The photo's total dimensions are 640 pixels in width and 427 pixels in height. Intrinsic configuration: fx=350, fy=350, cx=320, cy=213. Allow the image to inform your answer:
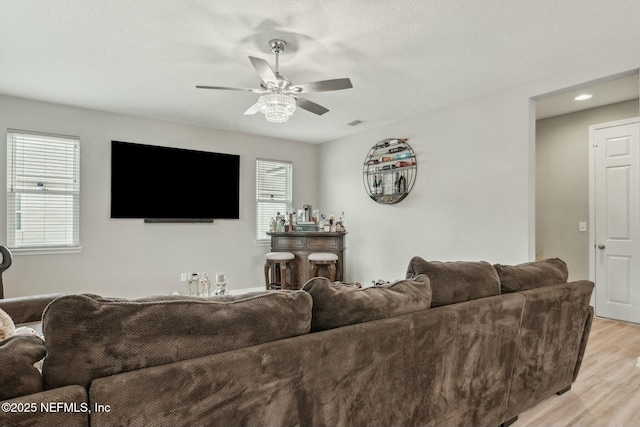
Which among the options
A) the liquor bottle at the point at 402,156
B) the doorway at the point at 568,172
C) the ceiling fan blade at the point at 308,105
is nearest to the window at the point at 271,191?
the liquor bottle at the point at 402,156

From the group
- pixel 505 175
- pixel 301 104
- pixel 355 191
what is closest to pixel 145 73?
pixel 301 104

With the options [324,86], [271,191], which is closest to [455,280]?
[324,86]

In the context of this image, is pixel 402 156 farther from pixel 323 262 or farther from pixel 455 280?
pixel 455 280

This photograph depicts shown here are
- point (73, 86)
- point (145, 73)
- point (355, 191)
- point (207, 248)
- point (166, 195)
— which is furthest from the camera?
point (355, 191)

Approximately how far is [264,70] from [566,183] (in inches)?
175

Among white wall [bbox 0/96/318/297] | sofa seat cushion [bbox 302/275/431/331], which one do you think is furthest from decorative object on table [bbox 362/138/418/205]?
sofa seat cushion [bbox 302/275/431/331]

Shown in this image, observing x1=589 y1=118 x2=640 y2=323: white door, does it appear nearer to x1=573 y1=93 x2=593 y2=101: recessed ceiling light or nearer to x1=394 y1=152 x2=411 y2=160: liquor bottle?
x1=573 y1=93 x2=593 y2=101: recessed ceiling light

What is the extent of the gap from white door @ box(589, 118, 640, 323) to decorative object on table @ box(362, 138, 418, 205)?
222cm

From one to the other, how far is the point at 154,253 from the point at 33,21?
10.3 feet

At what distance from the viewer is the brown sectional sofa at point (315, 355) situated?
2.90 ft

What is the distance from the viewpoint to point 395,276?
5145mm

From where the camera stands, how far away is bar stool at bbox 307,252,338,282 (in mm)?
4941

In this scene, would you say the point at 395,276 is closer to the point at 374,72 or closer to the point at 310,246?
the point at 310,246

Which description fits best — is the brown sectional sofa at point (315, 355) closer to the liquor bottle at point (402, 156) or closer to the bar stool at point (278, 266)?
the liquor bottle at point (402, 156)
